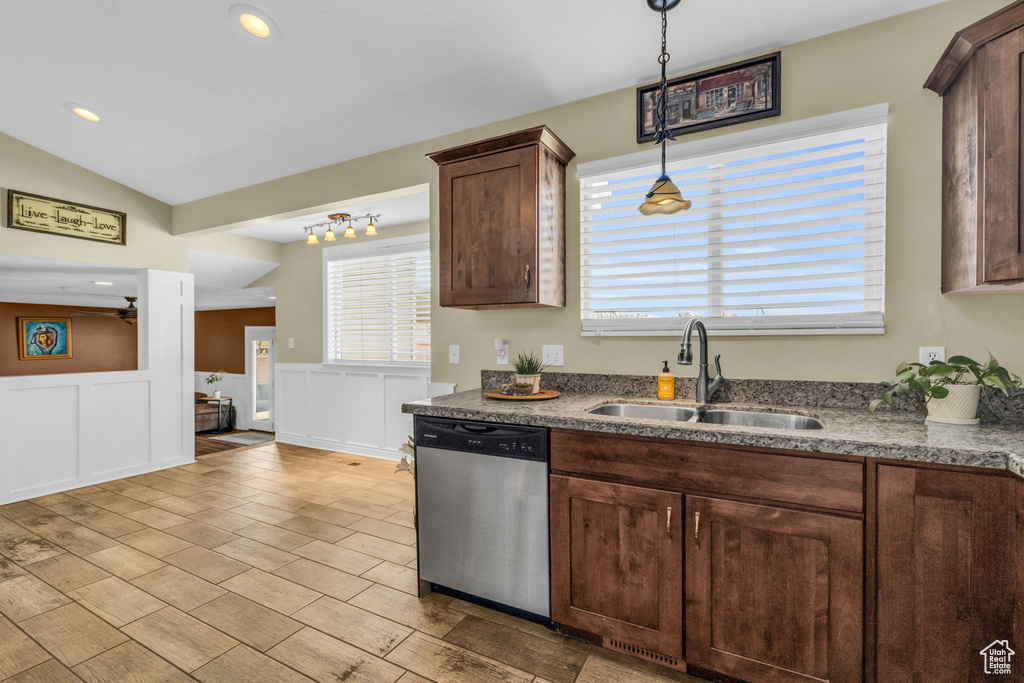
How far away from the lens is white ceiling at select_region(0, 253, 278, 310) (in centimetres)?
405

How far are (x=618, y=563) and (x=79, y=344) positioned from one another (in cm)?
872

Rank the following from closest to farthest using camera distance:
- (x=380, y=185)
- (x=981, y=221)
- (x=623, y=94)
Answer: (x=981, y=221), (x=623, y=94), (x=380, y=185)

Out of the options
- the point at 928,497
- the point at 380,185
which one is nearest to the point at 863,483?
the point at 928,497

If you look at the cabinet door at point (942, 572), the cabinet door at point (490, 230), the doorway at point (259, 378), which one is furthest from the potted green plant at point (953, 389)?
the doorway at point (259, 378)

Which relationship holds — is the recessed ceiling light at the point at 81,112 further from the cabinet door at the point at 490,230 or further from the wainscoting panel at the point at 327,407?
the wainscoting panel at the point at 327,407

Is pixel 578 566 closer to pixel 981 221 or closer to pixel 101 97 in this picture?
pixel 981 221

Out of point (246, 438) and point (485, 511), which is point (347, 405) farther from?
point (485, 511)

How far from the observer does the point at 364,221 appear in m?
4.73

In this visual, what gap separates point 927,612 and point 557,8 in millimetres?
2470

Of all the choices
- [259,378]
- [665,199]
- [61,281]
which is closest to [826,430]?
[665,199]

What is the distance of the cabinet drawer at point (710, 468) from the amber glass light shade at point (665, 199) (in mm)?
867

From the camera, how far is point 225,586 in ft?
7.60

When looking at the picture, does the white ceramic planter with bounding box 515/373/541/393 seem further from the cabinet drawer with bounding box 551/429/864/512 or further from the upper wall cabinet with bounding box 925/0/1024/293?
the upper wall cabinet with bounding box 925/0/1024/293

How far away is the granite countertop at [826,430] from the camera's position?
127 centimetres
